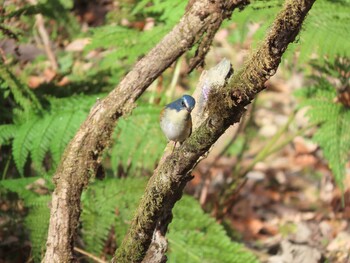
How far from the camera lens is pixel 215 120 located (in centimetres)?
130

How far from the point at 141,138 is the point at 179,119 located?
4.25ft

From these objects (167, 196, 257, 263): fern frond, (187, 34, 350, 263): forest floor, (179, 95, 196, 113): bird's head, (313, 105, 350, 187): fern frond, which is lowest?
(187, 34, 350, 263): forest floor

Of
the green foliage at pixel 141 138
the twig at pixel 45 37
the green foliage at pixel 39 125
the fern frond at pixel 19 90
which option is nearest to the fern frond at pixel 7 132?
the green foliage at pixel 39 125

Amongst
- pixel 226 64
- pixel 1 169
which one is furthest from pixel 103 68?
pixel 226 64

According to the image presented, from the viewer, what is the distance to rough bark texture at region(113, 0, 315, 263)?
122 cm

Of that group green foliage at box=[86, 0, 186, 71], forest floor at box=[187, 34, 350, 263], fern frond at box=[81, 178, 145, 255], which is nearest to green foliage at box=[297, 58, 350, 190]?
forest floor at box=[187, 34, 350, 263]

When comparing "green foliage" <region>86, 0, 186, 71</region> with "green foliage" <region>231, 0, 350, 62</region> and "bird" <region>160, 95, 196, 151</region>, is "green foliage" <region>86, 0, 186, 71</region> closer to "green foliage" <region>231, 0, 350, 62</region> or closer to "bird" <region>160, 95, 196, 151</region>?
"green foliage" <region>231, 0, 350, 62</region>

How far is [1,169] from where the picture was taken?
2.91 meters

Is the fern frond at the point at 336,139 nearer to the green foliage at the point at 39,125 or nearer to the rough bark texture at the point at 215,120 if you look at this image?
the green foliage at the point at 39,125

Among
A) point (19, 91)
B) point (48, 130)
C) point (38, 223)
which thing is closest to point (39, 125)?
point (48, 130)

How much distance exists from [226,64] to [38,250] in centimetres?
113

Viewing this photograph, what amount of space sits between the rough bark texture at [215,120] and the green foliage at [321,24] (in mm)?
1147

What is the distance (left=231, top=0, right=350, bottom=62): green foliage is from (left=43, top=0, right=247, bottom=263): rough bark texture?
2.32 ft

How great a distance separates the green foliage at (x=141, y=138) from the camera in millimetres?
2762
